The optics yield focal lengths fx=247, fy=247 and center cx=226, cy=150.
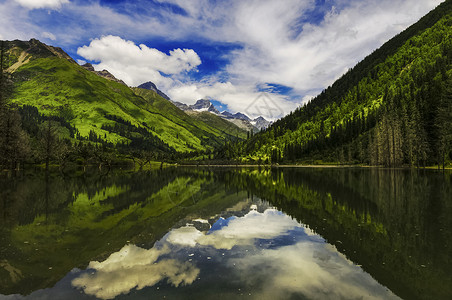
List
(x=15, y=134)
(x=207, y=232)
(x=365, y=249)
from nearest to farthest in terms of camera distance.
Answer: (x=365, y=249) < (x=207, y=232) < (x=15, y=134)

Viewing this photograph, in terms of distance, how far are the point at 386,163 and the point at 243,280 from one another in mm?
143653

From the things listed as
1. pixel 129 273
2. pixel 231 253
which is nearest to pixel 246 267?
pixel 231 253

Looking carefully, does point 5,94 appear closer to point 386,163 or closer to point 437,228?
point 437,228

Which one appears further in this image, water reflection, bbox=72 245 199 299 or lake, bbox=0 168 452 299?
water reflection, bbox=72 245 199 299

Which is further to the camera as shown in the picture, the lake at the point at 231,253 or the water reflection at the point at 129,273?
the water reflection at the point at 129,273

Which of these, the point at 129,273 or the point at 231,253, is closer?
the point at 129,273

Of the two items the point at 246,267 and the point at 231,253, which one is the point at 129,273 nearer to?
the point at 246,267

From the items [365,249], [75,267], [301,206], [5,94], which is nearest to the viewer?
[75,267]

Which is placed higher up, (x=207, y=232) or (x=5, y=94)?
(x=5, y=94)

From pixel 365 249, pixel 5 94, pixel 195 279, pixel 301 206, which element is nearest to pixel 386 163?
pixel 301 206

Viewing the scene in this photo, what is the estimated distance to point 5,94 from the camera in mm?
66000

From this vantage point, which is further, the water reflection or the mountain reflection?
the water reflection

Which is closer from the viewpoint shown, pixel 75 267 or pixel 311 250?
pixel 75 267

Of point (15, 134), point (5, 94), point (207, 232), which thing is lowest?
point (207, 232)
